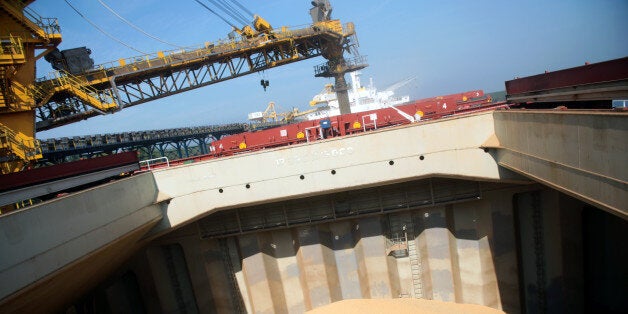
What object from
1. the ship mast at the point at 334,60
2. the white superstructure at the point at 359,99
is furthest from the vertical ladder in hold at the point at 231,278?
the white superstructure at the point at 359,99

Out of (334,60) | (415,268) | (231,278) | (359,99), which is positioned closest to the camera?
(415,268)

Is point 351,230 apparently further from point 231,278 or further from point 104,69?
point 104,69

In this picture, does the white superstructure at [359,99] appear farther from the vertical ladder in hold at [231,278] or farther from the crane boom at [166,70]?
the vertical ladder in hold at [231,278]

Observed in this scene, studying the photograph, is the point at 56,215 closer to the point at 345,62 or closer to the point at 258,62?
the point at 258,62

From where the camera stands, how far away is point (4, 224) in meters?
6.11

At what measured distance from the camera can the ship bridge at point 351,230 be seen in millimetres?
9258

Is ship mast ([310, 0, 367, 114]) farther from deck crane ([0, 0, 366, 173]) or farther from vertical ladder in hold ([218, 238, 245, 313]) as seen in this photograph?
vertical ladder in hold ([218, 238, 245, 313])

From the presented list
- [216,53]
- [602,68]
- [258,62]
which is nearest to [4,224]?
[602,68]

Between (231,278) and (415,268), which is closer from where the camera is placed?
(415,268)

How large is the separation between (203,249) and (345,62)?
2195cm

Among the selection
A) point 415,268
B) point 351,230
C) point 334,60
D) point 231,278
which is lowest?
point 415,268

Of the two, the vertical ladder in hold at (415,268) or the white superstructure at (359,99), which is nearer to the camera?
the vertical ladder in hold at (415,268)

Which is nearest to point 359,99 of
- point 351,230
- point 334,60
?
point 334,60

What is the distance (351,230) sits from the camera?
521 inches
